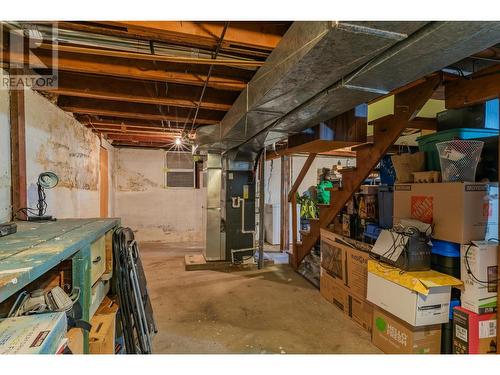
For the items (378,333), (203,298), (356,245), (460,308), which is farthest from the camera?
(203,298)

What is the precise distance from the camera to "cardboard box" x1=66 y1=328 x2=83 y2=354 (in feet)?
3.52

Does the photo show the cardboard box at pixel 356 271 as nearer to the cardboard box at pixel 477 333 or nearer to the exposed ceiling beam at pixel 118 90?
the cardboard box at pixel 477 333

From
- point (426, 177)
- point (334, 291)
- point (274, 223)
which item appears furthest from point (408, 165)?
point (274, 223)

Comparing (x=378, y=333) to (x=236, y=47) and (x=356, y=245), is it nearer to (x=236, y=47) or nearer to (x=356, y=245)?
(x=356, y=245)

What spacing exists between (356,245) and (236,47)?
2110 mm

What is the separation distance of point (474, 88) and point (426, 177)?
69cm

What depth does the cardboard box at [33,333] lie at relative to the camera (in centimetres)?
74

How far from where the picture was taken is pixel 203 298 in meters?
3.04

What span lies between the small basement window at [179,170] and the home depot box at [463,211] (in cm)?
519

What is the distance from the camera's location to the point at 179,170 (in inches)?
248

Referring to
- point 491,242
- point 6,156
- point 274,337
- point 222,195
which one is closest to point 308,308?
point 274,337

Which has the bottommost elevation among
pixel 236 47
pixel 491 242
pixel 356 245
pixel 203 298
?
pixel 203 298

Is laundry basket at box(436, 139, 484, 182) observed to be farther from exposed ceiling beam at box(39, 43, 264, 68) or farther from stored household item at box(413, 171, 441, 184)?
exposed ceiling beam at box(39, 43, 264, 68)
